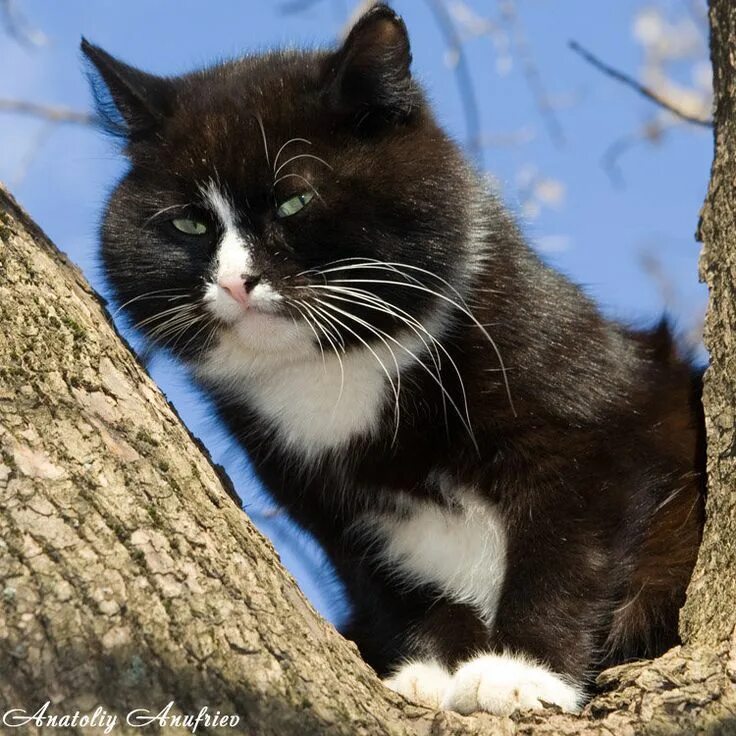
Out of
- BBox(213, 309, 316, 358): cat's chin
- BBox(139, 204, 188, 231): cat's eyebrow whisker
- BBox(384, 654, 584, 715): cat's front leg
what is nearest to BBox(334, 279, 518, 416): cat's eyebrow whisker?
BBox(213, 309, 316, 358): cat's chin

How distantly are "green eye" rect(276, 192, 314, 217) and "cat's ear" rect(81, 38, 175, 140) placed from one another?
450 millimetres

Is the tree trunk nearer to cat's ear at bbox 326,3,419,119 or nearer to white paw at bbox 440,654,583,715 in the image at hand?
white paw at bbox 440,654,583,715

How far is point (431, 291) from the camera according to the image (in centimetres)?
254

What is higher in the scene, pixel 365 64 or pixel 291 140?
pixel 365 64

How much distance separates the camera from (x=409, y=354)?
104 inches

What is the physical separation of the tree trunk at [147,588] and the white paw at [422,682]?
0.58 meters

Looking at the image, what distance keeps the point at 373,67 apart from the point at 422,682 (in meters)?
1.43

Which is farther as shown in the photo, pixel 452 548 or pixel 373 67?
pixel 452 548

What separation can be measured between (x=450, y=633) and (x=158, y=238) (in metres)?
1.23

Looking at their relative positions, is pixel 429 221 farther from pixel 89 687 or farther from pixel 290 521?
pixel 89 687

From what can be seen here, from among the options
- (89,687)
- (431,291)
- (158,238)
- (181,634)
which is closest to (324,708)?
(181,634)

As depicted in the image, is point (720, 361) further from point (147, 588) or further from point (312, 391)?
point (147, 588)

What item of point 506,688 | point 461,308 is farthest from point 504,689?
point 461,308

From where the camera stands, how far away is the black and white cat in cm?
244
